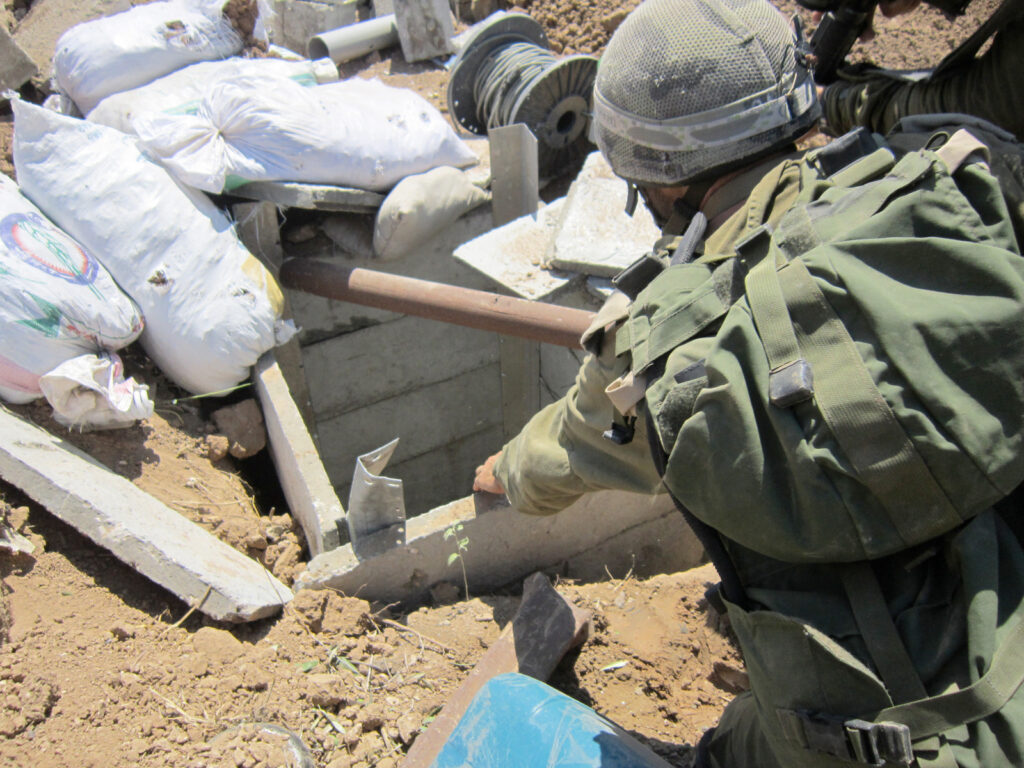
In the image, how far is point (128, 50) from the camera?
13.5 feet

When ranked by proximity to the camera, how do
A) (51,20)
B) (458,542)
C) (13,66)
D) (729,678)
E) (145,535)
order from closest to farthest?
(145,535) → (729,678) → (458,542) → (13,66) → (51,20)

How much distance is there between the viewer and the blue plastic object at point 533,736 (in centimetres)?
181

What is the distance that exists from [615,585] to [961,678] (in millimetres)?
1824

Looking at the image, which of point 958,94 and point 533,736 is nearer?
point 533,736

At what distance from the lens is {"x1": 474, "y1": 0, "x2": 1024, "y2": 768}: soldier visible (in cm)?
123

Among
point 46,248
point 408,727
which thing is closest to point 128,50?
point 46,248

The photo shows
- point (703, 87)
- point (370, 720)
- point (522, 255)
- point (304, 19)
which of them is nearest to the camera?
point (703, 87)

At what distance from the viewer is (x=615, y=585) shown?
10.2 ft

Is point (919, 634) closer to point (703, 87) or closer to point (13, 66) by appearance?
point (703, 87)

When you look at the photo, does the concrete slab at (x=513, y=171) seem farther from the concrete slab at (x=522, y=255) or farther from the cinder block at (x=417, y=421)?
the cinder block at (x=417, y=421)

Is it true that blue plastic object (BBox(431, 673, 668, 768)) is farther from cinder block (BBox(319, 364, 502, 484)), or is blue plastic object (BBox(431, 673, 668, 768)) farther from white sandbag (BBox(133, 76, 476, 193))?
cinder block (BBox(319, 364, 502, 484))

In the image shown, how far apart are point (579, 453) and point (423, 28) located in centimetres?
545

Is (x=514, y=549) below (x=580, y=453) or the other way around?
below

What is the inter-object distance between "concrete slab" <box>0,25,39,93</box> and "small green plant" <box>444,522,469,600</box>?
3761 mm
